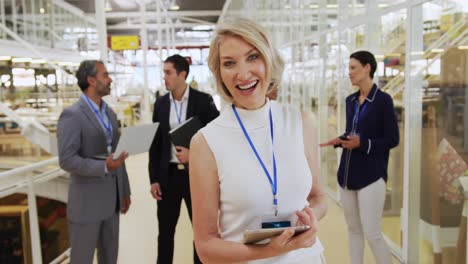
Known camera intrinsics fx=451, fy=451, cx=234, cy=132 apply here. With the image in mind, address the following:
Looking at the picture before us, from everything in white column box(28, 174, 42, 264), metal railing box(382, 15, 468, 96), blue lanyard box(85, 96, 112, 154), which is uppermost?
metal railing box(382, 15, 468, 96)

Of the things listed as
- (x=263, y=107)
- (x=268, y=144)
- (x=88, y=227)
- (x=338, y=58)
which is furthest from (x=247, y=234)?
(x=338, y=58)

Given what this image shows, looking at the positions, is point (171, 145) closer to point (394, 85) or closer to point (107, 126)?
point (107, 126)

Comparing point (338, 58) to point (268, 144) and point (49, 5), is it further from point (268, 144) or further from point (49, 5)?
point (49, 5)

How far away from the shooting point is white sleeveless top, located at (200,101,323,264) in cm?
142

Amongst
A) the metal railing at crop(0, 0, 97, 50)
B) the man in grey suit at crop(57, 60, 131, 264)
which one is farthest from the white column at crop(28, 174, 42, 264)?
the metal railing at crop(0, 0, 97, 50)

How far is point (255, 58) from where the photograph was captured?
1.46 metres

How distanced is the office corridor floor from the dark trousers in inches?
28.7

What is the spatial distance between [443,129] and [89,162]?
2.74 metres

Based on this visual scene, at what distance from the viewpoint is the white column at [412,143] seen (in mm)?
4086

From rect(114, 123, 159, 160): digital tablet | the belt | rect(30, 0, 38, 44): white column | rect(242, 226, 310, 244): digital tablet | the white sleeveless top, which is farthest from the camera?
rect(30, 0, 38, 44): white column

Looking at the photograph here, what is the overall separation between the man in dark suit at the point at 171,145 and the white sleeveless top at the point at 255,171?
2188 mm

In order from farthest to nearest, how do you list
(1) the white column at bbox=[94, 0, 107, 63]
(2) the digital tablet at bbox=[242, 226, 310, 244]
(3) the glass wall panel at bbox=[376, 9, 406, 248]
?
(1) the white column at bbox=[94, 0, 107, 63]
(3) the glass wall panel at bbox=[376, 9, 406, 248]
(2) the digital tablet at bbox=[242, 226, 310, 244]

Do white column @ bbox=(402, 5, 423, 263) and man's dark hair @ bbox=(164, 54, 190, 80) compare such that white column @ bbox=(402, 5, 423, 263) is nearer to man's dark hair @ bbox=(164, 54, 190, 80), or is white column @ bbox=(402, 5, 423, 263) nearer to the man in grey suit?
man's dark hair @ bbox=(164, 54, 190, 80)

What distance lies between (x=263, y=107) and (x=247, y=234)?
462 mm
